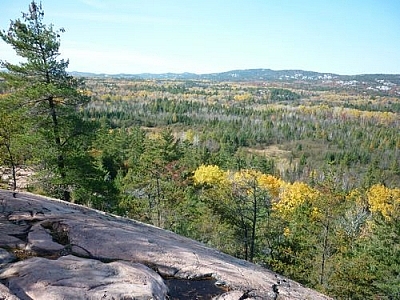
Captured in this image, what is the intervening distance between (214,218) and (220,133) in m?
88.2

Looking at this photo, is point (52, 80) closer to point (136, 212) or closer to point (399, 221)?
point (136, 212)

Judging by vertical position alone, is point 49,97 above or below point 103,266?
above

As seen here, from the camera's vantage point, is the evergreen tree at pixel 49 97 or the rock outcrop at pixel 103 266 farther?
the evergreen tree at pixel 49 97

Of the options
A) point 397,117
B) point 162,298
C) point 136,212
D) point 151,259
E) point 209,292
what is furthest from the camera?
point 397,117

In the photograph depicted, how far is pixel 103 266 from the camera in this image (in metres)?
6.62

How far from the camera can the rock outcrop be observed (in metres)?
5.66

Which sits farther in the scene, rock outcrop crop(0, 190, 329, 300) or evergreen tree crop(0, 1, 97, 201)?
evergreen tree crop(0, 1, 97, 201)

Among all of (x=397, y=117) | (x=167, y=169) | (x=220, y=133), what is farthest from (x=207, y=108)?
(x=167, y=169)

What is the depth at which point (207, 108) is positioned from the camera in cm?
17175

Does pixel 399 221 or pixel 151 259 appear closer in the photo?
pixel 151 259

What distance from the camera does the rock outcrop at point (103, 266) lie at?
5664 mm

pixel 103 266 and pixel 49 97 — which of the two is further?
pixel 49 97

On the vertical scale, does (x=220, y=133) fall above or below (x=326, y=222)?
below

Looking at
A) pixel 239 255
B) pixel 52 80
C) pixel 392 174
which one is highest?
pixel 52 80
